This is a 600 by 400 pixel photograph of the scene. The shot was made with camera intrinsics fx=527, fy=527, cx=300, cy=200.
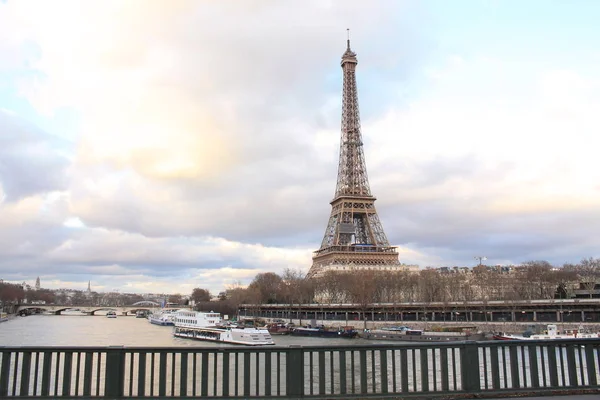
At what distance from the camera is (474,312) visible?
93.4 m

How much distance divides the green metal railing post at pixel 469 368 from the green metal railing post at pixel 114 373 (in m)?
6.63

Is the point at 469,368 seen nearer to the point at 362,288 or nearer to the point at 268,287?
the point at 362,288

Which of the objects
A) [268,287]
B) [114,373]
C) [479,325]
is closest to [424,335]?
[479,325]

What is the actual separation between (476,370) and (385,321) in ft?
294

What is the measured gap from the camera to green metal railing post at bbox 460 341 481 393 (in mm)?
10500

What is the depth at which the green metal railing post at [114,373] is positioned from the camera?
984cm

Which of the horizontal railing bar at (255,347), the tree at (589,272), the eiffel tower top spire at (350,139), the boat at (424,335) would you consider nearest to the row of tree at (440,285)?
the tree at (589,272)

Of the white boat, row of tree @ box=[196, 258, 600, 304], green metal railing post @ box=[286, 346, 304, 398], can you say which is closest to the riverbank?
row of tree @ box=[196, 258, 600, 304]

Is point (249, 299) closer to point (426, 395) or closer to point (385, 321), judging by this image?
point (385, 321)

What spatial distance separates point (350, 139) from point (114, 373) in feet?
388

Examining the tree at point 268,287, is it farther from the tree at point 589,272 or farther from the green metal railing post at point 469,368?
the green metal railing post at point 469,368

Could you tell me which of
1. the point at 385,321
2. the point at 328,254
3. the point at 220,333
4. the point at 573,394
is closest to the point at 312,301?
the point at 328,254

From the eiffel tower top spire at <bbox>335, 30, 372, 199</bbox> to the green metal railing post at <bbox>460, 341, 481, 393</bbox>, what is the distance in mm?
111964

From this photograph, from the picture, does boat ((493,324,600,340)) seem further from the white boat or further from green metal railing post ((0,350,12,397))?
green metal railing post ((0,350,12,397))
